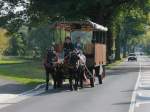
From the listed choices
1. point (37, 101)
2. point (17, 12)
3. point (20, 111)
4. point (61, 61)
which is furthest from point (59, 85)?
point (17, 12)

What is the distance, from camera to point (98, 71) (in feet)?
105

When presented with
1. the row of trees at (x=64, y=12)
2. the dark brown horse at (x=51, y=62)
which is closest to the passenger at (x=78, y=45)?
the dark brown horse at (x=51, y=62)

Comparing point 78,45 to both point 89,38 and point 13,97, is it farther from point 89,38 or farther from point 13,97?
point 13,97

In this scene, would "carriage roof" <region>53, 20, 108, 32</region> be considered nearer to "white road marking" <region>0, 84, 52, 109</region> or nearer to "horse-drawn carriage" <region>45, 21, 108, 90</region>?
"horse-drawn carriage" <region>45, 21, 108, 90</region>

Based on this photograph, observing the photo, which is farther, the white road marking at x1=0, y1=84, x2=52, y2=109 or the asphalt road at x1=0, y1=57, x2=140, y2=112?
the white road marking at x1=0, y1=84, x2=52, y2=109

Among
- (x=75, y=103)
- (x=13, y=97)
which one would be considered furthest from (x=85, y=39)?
(x=75, y=103)

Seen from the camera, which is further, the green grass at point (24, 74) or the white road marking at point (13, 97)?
the green grass at point (24, 74)

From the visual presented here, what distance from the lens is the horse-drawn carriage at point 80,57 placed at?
89.0ft

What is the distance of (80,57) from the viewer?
27500 mm

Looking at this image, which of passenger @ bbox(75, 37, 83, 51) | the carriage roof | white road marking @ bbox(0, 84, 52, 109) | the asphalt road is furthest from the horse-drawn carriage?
the asphalt road

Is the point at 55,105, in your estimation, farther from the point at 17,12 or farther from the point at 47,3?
the point at 17,12

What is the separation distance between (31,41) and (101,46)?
102130 mm

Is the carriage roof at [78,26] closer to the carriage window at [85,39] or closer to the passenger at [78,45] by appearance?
the carriage window at [85,39]

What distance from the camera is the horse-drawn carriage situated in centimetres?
2713
